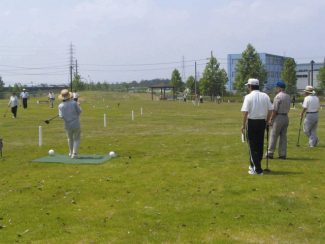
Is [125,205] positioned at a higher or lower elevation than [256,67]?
lower

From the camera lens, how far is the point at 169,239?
719 centimetres

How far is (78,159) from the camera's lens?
14719 mm

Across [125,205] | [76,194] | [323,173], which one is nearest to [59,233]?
[125,205]

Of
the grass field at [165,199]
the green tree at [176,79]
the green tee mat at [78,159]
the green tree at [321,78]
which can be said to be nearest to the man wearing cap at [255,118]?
the grass field at [165,199]

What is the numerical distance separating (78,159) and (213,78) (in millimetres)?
83978

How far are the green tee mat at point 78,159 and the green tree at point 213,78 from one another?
271 ft

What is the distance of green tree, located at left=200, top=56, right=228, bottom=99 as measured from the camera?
96812 millimetres

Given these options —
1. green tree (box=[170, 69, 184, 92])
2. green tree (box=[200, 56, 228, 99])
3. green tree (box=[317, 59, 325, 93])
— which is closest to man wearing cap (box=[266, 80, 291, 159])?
green tree (box=[317, 59, 325, 93])

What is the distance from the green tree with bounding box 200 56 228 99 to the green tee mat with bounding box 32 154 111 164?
82.6 meters

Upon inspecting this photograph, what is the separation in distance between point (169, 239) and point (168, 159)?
24.8 ft

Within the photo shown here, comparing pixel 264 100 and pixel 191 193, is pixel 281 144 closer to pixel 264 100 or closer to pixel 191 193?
pixel 264 100

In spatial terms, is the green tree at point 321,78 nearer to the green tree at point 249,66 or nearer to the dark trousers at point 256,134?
the green tree at point 249,66

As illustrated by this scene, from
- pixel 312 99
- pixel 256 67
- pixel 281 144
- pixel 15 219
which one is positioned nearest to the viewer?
pixel 15 219

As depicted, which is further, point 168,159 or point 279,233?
point 168,159
